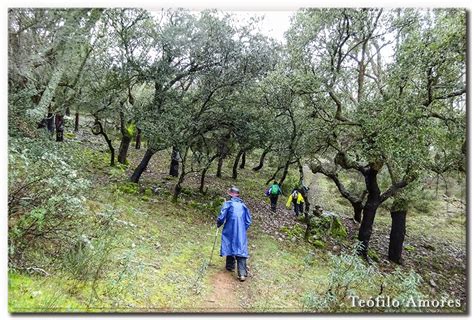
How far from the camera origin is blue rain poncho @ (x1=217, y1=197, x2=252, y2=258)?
660 centimetres

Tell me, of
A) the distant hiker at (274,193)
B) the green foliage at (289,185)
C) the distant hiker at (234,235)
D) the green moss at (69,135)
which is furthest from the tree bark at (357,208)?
the green moss at (69,135)

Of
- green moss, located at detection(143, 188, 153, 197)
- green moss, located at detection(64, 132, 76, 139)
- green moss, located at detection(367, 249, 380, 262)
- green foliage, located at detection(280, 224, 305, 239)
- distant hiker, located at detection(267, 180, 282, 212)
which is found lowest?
green moss, located at detection(367, 249, 380, 262)

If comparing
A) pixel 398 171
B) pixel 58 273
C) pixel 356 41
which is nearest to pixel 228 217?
pixel 58 273

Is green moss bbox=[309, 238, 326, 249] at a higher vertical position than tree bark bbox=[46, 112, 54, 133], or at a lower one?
lower

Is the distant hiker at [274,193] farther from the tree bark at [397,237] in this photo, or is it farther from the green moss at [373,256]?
Answer: the tree bark at [397,237]

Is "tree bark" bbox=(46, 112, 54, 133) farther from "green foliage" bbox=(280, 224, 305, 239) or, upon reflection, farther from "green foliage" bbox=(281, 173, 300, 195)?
"green foliage" bbox=(281, 173, 300, 195)

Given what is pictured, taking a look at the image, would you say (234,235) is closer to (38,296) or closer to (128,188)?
(38,296)

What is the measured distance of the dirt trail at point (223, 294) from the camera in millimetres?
5264

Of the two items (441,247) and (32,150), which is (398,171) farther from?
(32,150)

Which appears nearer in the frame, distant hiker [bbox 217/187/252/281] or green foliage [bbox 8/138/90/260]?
green foliage [bbox 8/138/90/260]

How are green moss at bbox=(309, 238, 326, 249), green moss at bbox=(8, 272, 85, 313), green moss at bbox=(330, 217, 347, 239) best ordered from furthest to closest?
1. green moss at bbox=(330, 217, 347, 239)
2. green moss at bbox=(309, 238, 326, 249)
3. green moss at bbox=(8, 272, 85, 313)

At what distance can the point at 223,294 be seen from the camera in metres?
5.82

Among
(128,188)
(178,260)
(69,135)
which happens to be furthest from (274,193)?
(69,135)


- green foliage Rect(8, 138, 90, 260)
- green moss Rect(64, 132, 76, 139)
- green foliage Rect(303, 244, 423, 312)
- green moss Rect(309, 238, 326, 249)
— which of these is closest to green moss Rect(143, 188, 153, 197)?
green moss Rect(64, 132, 76, 139)
